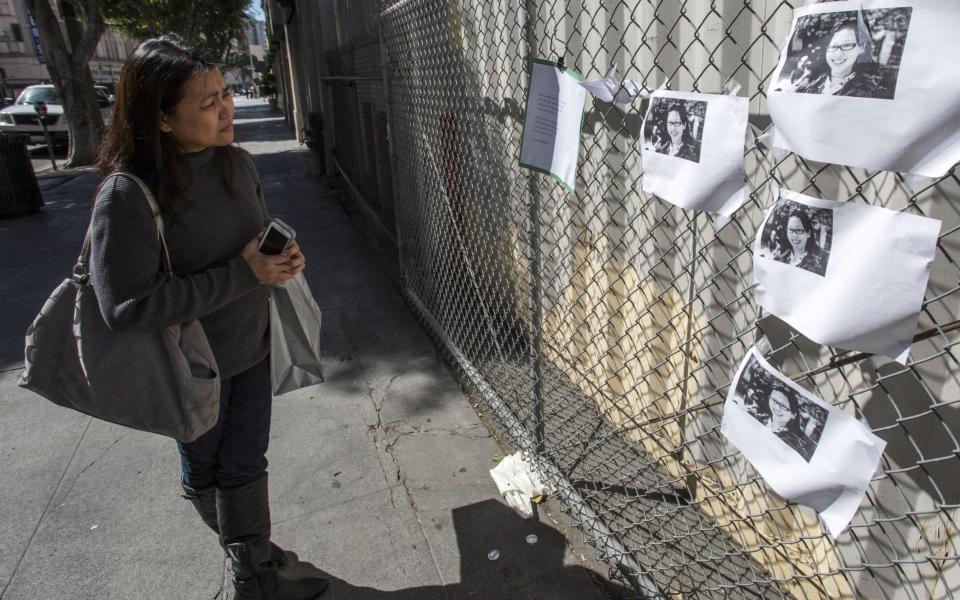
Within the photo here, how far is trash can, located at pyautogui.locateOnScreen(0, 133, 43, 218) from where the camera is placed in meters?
9.02

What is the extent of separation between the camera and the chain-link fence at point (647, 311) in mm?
1633

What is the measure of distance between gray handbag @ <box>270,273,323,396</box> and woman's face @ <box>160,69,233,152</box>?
585mm

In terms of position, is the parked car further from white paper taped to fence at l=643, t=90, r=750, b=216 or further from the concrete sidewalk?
white paper taped to fence at l=643, t=90, r=750, b=216

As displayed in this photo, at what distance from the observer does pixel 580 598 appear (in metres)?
2.34

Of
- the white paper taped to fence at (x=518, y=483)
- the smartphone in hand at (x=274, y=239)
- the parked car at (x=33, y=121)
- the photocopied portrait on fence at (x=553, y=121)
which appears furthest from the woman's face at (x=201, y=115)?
the parked car at (x=33, y=121)

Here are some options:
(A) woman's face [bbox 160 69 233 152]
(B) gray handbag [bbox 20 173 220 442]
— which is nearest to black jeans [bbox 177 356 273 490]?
(B) gray handbag [bbox 20 173 220 442]

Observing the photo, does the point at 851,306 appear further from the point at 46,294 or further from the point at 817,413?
the point at 46,294

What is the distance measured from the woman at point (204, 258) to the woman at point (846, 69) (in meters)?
1.53

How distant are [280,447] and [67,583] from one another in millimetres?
1111

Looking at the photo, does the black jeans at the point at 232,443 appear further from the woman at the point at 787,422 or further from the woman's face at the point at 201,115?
the woman at the point at 787,422

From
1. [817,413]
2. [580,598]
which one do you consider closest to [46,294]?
[580,598]

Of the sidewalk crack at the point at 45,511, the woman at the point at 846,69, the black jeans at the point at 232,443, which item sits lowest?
the sidewalk crack at the point at 45,511

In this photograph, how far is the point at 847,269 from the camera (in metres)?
1.17

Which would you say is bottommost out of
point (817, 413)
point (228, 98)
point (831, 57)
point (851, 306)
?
point (817, 413)
